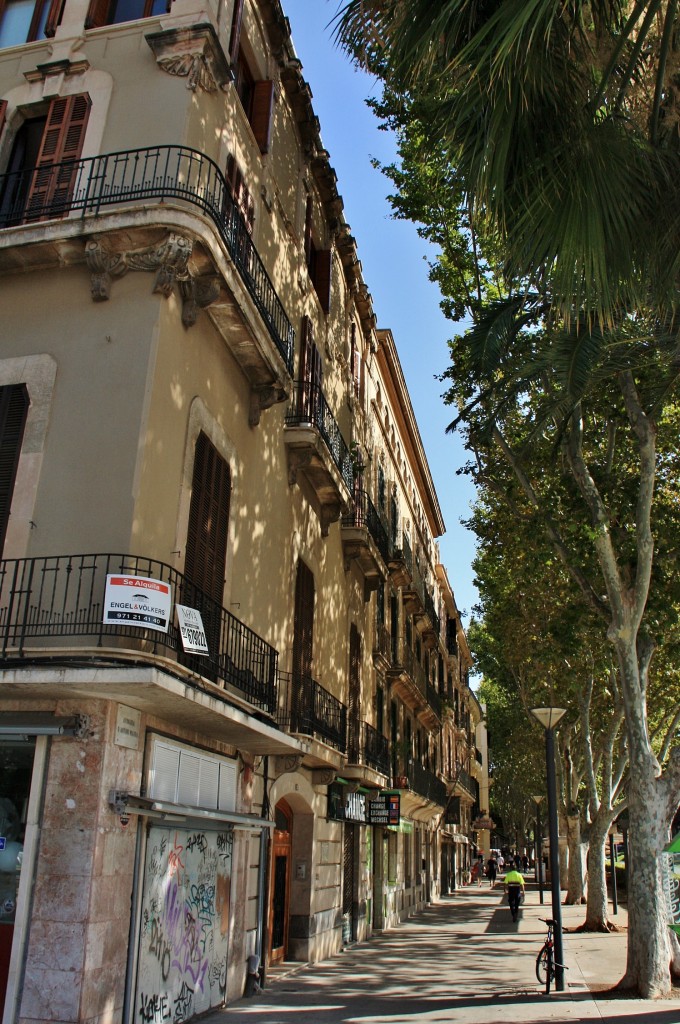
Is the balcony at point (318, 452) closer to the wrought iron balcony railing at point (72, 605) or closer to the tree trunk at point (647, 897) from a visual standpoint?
the wrought iron balcony railing at point (72, 605)

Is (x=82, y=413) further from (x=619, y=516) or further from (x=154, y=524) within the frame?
(x=619, y=516)

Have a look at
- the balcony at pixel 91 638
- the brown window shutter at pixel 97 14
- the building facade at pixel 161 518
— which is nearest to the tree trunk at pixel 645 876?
the building facade at pixel 161 518

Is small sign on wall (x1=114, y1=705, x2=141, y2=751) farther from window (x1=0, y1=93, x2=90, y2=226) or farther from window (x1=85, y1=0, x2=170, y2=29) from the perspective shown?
window (x1=85, y1=0, x2=170, y2=29)

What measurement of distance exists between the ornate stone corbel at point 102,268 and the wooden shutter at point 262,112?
213 inches

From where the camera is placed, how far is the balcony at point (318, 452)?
15.4m

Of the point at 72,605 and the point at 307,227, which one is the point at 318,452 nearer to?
the point at 307,227

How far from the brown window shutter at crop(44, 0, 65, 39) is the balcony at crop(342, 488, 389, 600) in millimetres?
10948

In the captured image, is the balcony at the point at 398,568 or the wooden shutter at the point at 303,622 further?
the balcony at the point at 398,568

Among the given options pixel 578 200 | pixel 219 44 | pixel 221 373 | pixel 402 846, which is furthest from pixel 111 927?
pixel 402 846

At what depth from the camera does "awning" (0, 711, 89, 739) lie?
27.7ft

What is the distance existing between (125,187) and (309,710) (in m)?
8.97

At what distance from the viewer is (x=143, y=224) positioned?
984cm

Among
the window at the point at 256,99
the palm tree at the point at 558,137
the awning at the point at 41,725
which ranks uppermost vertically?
the window at the point at 256,99

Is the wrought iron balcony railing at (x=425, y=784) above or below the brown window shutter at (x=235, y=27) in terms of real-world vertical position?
below
